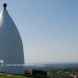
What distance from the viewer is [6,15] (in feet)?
277

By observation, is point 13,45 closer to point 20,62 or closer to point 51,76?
point 20,62

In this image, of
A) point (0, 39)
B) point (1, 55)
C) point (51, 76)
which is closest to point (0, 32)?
point (0, 39)

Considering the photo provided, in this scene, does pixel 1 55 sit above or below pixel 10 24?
below

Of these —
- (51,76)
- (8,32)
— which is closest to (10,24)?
(8,32)

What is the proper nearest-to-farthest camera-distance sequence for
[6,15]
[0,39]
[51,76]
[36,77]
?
1. [36,77]
2. [51,76]
3. [0,39]
4. [6,15]

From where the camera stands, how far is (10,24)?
270ft

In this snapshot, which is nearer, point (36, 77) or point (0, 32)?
point (36, 77)

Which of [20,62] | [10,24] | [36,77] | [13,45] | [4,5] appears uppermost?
[4,5]

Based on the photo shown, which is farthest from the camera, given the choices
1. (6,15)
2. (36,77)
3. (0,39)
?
(6,15)

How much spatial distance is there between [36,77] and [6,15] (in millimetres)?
63392

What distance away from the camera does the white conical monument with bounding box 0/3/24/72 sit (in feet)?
261

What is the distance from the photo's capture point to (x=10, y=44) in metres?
80.2

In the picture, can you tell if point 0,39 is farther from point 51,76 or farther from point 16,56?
point 51,76

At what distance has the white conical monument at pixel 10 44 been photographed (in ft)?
261
